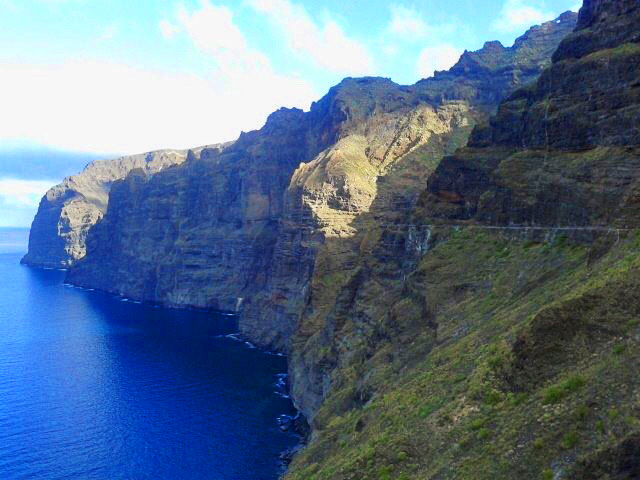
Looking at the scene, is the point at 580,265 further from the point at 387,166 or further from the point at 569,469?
the point at 387,166

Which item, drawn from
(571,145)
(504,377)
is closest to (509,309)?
(504,377)

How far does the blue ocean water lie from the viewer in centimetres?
8794

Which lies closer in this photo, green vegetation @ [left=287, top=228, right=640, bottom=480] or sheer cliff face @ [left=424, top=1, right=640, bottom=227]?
green vegetation @ [left=287, top=228, right=640, bottom=480]

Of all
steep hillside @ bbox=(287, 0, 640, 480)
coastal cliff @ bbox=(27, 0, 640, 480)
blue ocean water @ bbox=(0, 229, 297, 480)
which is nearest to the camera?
steep hillside @ bbox=(287, 0, 640, 480)

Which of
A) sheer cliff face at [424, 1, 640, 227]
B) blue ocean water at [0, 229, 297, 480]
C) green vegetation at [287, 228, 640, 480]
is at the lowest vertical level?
blue ocean water at [0, 229, 297, 480]

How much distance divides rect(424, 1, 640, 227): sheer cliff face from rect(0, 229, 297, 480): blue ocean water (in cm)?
5213

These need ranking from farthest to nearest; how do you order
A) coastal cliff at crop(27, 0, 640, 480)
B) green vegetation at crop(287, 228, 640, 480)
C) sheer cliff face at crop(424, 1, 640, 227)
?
1. sheer cliff face at crop(424, 1, 640, 227)
2. coastal cliff at crop(27, 0, 640, 480)
3. green vegetation at crop(287, 228, 640, 480)

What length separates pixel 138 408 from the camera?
368 ft

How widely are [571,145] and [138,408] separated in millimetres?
92083

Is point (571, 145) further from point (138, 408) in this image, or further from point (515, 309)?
point (138, 408)

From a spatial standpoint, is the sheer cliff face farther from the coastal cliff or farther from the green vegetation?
the green vegetation

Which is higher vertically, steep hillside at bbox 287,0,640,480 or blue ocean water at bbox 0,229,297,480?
steep hillside at bbox 287,0,640,480

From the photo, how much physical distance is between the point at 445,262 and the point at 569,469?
4669cm

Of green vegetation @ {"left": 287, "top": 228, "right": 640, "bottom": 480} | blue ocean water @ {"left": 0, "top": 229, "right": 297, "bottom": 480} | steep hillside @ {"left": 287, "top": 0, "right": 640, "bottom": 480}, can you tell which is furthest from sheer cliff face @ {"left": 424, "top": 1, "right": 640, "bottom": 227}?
blue ocean water @ {"left": 0, "top": 229, "right": 297, "bottom": 480}
